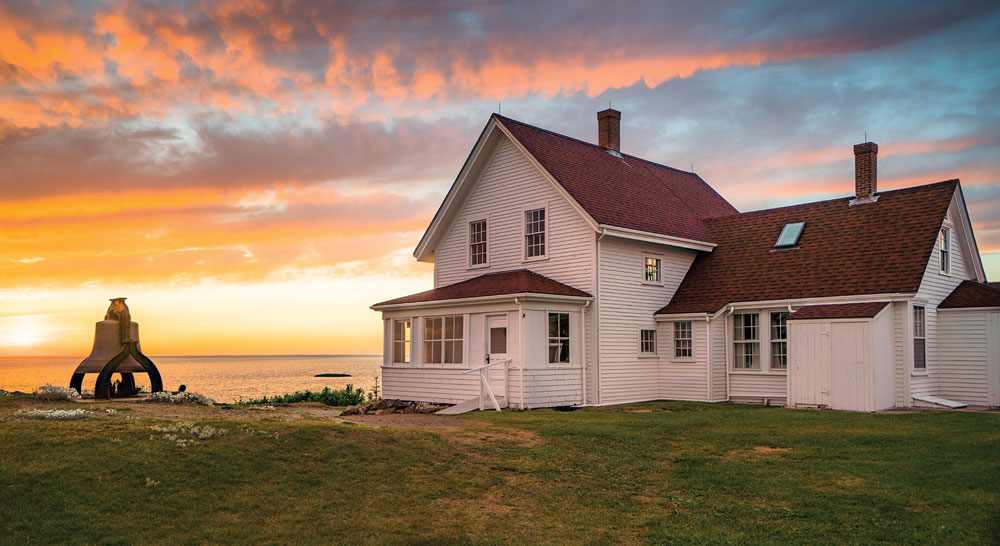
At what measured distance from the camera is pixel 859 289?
23.0 metres

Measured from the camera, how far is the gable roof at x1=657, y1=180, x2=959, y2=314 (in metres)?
23.3

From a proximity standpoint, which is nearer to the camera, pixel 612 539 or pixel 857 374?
pixel 612 539

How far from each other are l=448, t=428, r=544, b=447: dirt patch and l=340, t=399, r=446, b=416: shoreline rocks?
737 cm

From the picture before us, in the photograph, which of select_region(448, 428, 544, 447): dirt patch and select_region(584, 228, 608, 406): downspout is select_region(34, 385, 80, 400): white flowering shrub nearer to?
select_region(448, 428, 544, 447): dirt patch

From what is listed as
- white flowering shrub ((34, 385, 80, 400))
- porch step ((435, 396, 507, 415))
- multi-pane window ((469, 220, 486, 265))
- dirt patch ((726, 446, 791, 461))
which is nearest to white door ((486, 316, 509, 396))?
porch step ((435, 396, 507, 415))

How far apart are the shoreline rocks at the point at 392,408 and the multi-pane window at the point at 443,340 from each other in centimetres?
148

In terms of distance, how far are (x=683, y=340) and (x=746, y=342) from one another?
6.60 feet

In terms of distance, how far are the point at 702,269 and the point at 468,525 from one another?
64.0 feet

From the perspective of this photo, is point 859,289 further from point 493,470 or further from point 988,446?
point 493,470

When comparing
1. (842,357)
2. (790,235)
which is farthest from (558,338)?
(790,235)

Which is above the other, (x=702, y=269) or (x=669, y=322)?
(x=702, y=269)

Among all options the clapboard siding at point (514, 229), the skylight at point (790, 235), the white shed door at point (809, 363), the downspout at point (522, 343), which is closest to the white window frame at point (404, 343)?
the clapboard siding at point (514, 229)

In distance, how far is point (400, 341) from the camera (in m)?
26.7

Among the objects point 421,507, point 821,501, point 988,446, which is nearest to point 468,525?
point 421,507
